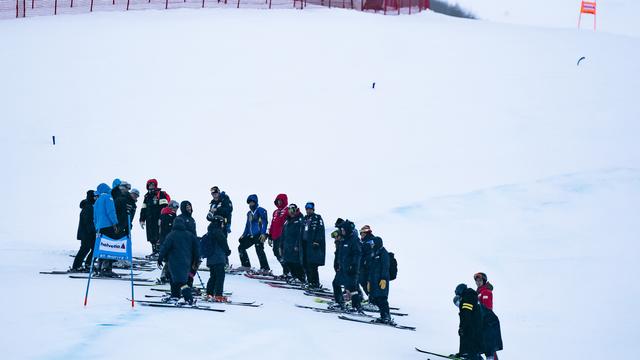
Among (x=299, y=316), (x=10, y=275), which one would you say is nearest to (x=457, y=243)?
(x=299, y=316)

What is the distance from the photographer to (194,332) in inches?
525

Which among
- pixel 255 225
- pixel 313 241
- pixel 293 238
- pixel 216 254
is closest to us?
pixel 216 254

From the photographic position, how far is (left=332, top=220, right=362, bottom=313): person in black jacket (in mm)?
17203

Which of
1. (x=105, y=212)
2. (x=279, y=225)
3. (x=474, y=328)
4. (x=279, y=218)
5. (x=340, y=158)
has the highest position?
(x=340, y=158)

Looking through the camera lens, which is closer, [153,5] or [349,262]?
[349,262]

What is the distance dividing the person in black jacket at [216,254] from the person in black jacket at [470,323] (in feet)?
13.6

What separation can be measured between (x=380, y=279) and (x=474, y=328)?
277 centimetres

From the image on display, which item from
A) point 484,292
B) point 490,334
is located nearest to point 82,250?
point 484,292

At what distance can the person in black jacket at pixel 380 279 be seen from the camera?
Result: 54.1 feet

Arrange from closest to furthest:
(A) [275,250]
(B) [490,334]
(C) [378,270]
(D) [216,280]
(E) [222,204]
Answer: (B) [490,334], (D) [216,280], (C) [378,270], (E) [222,204], (A) [275,250]

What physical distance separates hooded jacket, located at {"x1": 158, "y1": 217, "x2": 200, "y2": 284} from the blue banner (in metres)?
1.29

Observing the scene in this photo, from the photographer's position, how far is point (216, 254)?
52.6 feet

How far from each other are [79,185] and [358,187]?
8.24 metres

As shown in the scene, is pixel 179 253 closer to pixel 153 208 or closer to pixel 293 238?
pixel 293 238
